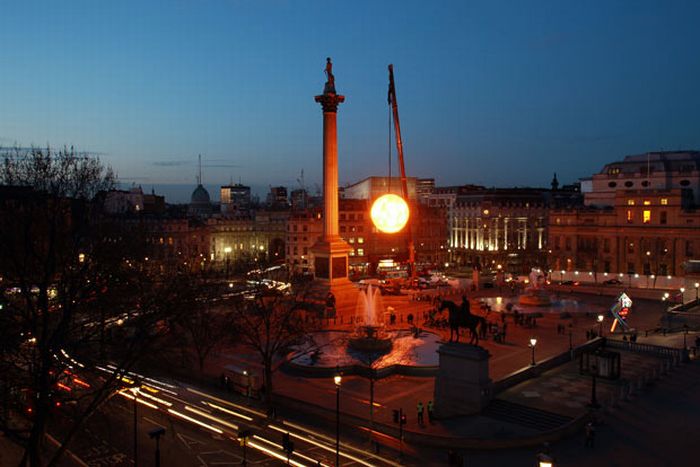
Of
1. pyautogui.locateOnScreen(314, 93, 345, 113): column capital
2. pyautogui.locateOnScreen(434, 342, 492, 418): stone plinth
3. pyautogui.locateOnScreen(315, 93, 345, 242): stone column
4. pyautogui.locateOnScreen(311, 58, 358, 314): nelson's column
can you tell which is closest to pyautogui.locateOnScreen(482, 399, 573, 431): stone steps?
pyautogui.locateOnScreen(434, 342, 492, 418): stone plinth

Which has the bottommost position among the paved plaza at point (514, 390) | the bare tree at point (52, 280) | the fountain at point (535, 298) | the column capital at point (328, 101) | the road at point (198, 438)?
the road at point (198, 438)

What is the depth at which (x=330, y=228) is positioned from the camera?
2359 inches

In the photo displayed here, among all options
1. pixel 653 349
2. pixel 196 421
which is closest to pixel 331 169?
pixel 653 349

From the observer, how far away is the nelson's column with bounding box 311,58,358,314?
58719mm

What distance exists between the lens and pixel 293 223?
10262cm

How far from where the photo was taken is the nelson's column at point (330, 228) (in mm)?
58719

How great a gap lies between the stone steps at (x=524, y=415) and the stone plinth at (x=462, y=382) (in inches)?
19.4

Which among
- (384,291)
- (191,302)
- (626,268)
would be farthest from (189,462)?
(626,268)

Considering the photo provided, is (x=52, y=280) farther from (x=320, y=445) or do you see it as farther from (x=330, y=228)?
(x=330, y=228)

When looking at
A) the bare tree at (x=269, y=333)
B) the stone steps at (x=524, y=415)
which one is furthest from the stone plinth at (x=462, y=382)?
the bare tree at (x=269, y=333)

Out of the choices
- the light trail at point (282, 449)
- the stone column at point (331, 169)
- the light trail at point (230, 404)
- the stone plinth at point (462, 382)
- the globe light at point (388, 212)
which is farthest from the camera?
the stone column at point (331, 169)

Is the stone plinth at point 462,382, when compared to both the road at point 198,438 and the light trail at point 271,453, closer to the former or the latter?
the road at point 198,438

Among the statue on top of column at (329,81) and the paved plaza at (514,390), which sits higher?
the statue on top of column at (329,81)

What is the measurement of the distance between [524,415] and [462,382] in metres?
2.91
